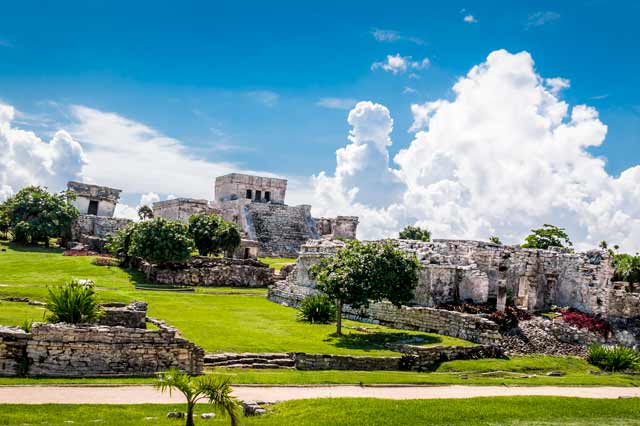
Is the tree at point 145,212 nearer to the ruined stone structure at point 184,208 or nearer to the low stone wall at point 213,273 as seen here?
the ruined stone structure at point 184,208

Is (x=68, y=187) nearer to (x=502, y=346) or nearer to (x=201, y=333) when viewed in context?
(x=201, y=333)

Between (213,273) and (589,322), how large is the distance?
19946mm

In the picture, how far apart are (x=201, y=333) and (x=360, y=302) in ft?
18.3

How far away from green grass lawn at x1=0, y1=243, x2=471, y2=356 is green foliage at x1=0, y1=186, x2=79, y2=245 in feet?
16.5

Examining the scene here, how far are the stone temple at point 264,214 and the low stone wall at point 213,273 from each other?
45.3 ft

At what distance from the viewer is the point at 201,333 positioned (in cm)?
1838

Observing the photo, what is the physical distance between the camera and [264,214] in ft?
184

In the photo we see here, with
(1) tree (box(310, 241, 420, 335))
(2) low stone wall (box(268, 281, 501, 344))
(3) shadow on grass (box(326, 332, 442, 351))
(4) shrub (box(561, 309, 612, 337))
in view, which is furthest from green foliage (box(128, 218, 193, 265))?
(4) shrub (box(561, 309, 612, 337))

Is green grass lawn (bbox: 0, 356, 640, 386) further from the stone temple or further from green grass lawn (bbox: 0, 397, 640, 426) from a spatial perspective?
the stone temple

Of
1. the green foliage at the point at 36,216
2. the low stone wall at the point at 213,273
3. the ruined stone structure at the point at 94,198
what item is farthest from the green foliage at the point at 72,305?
the ruined stone structure at the point at 94,198

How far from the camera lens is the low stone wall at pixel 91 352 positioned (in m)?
13.1

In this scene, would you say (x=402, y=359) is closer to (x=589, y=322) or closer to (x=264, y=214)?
(x=589, y=322)

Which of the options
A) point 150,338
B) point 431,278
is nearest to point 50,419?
point 150,338

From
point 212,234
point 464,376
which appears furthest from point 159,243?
point 464,376
